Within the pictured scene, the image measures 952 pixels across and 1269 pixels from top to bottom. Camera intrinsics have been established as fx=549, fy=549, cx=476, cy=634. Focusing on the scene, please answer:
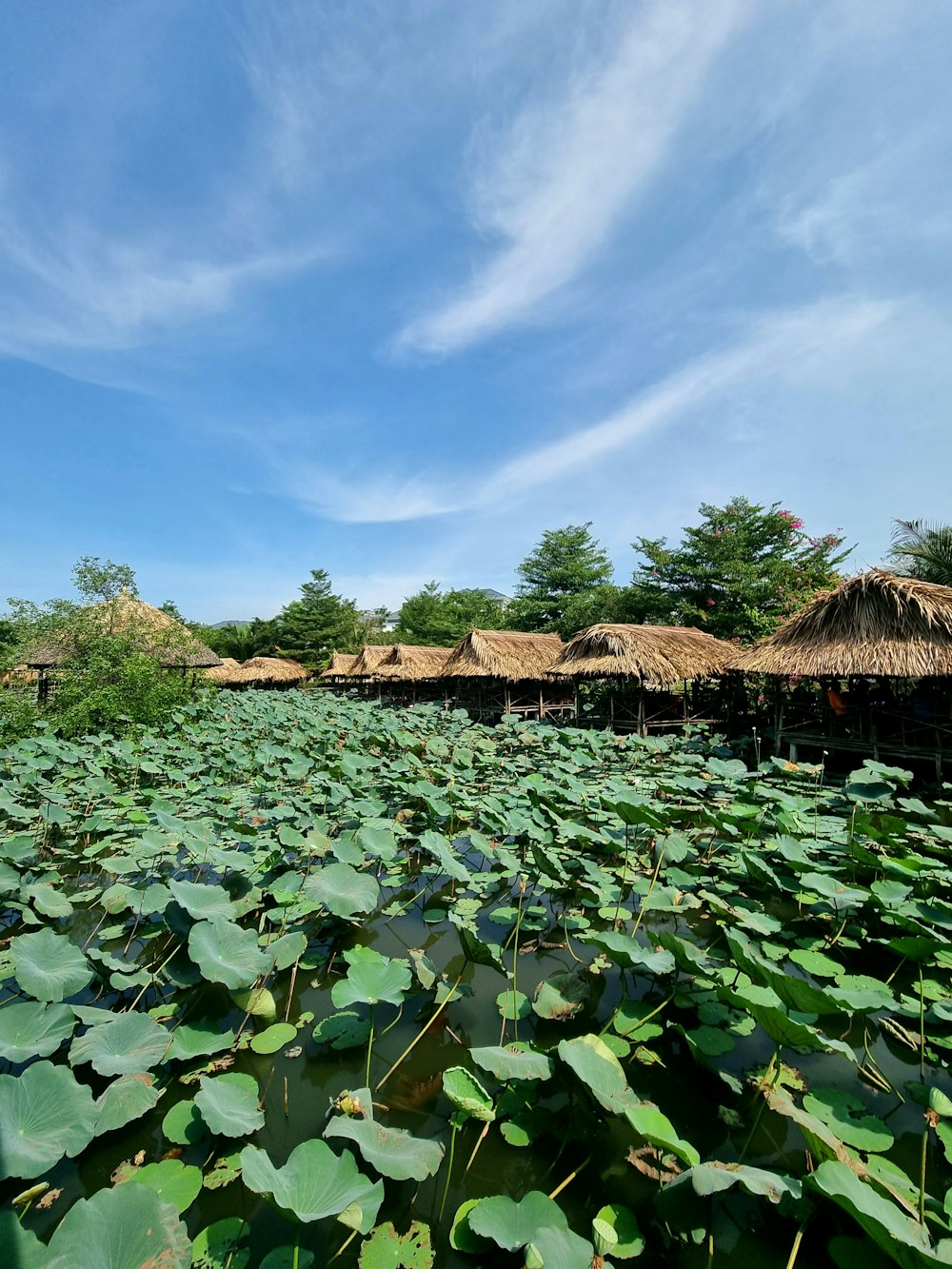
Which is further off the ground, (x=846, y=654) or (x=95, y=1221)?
(x=846, y=654)

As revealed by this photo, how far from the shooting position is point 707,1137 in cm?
185

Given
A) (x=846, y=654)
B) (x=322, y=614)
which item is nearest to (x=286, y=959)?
(x=846, y=654)

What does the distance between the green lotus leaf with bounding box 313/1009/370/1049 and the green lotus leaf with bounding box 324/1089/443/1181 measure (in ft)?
2.61

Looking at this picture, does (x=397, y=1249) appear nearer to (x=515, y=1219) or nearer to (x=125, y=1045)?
(x=515, y=1219)

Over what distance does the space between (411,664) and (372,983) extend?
16450 mm

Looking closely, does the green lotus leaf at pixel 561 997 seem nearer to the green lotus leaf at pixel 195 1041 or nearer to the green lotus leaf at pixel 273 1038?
the green lotus leaf at pixel 273 1038

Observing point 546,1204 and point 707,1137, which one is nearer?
point 546,1204

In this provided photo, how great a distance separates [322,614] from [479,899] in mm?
29604

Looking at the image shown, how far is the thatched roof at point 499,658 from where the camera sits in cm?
1369

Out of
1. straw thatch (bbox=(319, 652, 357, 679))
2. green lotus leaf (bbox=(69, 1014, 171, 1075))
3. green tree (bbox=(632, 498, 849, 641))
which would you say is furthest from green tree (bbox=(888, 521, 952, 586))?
straw thatch (bbox=(319, 652, 357, 679))

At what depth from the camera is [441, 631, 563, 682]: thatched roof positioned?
13688 millimetres

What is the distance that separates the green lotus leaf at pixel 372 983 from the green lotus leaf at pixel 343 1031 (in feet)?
1.03

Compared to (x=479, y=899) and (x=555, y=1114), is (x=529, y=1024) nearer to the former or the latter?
(x=555, y=1114)

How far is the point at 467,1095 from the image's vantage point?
5.17 ft
